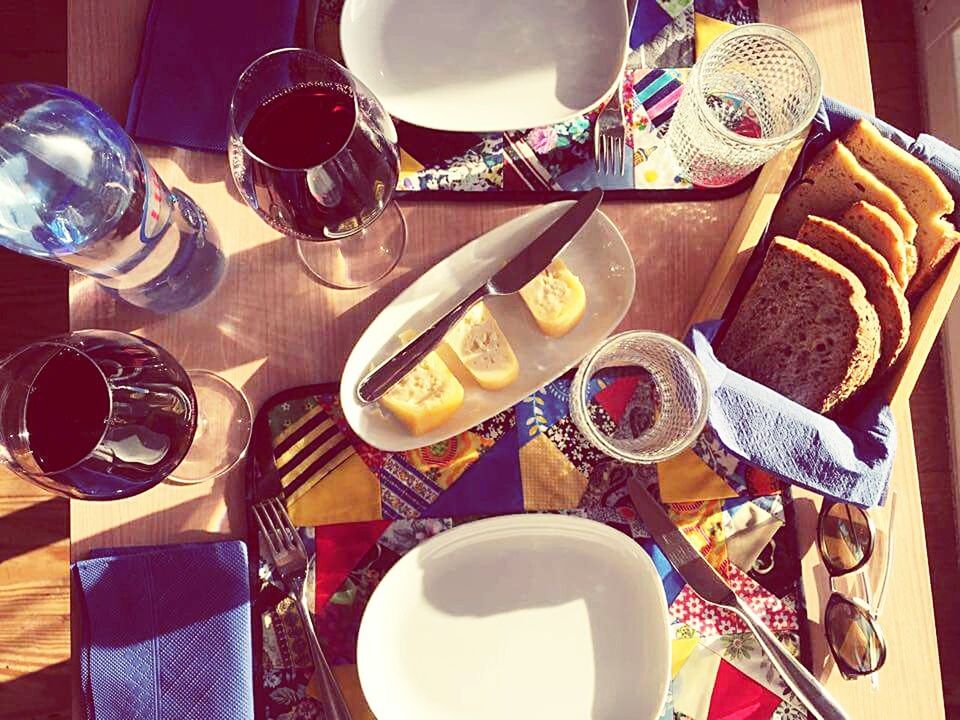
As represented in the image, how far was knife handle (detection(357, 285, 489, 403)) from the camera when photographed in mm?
718

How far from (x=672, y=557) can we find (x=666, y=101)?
0.46 m

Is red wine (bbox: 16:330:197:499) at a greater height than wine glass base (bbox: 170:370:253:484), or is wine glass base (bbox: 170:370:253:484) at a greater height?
red wine (bbox: 16:330:197:499)

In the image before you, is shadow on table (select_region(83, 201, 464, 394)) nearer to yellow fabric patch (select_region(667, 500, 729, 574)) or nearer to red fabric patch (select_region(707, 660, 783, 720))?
yellow fabric patch (select_region(667, 500, 729, 574))

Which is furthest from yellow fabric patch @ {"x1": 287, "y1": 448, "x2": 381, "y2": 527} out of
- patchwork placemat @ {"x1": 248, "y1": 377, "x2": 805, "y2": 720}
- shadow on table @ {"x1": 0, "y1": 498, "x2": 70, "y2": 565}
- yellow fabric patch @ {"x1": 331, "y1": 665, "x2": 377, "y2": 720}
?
shadow on table @ {"x1": 0, "y1": 498, "x2": 70, "y2": 565}

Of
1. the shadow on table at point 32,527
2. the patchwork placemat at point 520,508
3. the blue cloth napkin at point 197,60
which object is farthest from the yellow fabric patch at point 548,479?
the shadow on table at point 32,527

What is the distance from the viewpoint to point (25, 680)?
129cm

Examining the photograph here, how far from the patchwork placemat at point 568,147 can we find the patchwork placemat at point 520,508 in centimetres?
21

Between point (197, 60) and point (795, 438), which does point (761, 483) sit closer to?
point (795, 438)

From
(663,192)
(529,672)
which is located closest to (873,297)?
(663,192)

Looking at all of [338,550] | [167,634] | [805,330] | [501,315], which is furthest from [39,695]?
[805,330]

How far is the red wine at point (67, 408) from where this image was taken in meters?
0.64

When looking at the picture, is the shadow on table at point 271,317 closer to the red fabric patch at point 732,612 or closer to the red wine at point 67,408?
the red wine at point 67,408

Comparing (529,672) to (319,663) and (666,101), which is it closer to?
(319,663)

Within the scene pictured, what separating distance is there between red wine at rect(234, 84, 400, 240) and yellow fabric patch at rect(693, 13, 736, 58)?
383mm
